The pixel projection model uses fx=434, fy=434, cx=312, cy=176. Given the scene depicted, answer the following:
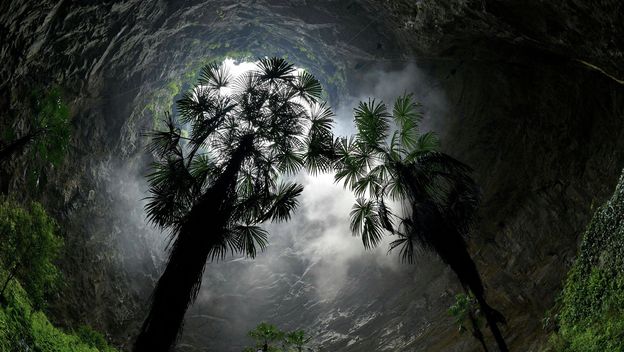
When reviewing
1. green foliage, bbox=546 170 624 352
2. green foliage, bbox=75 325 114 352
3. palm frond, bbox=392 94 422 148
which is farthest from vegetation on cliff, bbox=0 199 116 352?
green foliage, bbox=546 170 624 352

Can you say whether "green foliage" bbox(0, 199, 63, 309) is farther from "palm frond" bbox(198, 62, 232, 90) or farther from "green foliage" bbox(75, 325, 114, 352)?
"palm frond" bbox(198, 62, 232, 90)

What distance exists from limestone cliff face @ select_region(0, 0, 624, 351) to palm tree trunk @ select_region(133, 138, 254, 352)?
22.7 feet

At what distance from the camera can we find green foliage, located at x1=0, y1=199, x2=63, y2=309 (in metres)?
9.29

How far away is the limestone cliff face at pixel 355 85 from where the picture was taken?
10.8 m

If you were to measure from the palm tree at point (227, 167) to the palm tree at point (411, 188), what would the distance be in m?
0.87

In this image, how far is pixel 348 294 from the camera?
21328 mm

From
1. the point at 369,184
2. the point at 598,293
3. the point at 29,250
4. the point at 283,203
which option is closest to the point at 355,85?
the point at 369,184

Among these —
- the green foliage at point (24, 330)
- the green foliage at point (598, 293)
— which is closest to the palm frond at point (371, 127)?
the green foliage at point (598, 293)

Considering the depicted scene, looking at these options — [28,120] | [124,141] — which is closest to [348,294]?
[124,141]

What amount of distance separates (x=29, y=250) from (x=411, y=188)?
8.34 metres

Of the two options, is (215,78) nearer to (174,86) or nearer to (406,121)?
(406,121)

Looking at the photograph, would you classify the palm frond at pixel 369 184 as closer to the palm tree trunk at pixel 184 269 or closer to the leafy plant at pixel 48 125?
the palm tree trunk at pixel 184 269

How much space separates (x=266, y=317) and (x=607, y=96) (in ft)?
59.4

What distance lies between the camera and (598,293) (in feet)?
27.9
